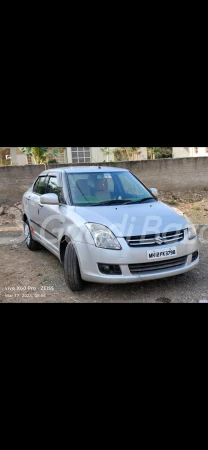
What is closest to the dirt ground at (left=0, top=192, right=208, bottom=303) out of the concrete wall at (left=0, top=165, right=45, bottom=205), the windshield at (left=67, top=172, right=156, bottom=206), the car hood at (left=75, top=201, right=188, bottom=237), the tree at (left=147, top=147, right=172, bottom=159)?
the car hood at (left=75, top=201, right=188, bottom=237)

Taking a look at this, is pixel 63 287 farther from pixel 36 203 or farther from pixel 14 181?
pixel 14 181

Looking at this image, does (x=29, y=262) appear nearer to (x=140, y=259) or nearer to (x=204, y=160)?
(x=140, y=259)

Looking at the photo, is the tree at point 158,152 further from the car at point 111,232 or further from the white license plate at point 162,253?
the white license plate at point 162,253

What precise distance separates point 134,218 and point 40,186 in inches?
95.6

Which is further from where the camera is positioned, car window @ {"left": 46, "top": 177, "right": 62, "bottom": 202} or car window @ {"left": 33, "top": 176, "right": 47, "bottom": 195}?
car window @ {"left": 33, "top": 176, "right": 47, "bottom": 195}

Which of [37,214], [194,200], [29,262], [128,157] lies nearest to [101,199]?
[37,214]

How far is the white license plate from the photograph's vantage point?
3.20 metres

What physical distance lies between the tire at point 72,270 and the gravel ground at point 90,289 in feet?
0.46

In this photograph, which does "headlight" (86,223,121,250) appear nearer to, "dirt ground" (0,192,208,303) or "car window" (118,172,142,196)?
"dirt ground" (0,192,208,303)

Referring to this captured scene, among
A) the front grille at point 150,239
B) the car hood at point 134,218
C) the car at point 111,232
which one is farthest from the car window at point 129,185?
Result: the front grille at point 150,239

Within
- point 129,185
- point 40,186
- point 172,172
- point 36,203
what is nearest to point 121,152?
point 172,172

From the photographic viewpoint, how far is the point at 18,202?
924cm

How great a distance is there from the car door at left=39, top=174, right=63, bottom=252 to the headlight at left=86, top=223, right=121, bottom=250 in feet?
2.69
